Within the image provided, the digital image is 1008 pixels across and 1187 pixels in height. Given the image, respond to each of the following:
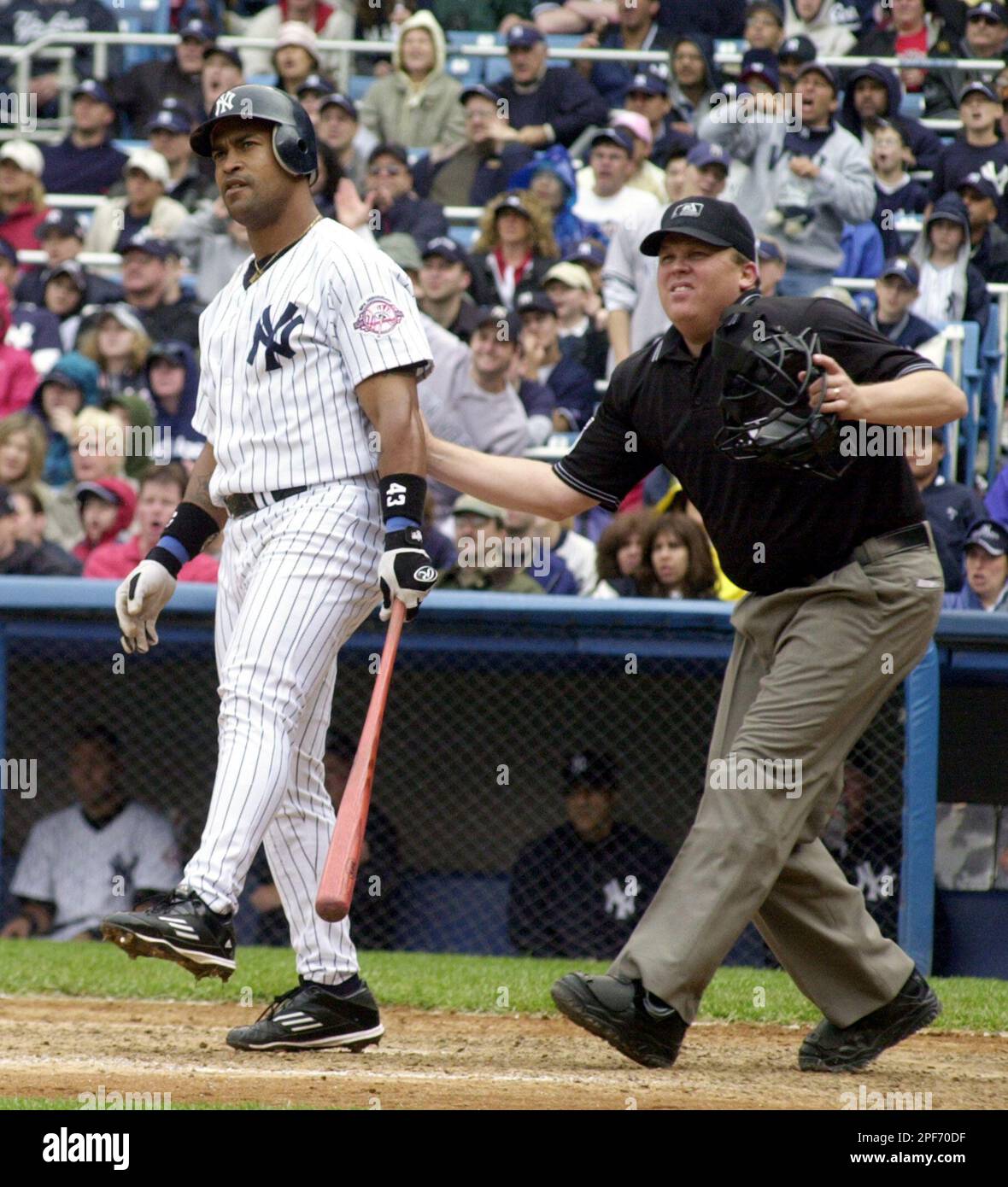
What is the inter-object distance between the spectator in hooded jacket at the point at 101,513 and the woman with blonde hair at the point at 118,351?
1316 millimetres

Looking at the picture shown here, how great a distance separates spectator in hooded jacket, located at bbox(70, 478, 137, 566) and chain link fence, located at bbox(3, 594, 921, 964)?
1.92 feet

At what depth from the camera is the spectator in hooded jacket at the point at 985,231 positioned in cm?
899

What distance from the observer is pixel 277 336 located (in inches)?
142

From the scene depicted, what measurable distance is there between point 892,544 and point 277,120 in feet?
5.06

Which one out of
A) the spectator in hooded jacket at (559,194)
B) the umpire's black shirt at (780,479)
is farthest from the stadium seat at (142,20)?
the umpire's black shirt at (780,479)

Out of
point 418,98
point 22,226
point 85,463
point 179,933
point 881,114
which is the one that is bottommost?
point 179,933

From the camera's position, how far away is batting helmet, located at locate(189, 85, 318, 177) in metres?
3.58

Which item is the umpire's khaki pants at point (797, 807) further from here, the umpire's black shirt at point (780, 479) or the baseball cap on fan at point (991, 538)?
the baseball cap on fan at point (991, 538)

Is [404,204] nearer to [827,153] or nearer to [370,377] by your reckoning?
[827,153]

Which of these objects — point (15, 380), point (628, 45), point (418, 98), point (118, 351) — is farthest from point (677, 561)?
point (628, 45)

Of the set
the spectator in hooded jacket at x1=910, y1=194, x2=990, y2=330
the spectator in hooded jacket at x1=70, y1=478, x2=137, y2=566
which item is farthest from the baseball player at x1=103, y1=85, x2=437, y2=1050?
the spectator in hooded jacket at x1=910, y1=194, x2=990, y2=330
